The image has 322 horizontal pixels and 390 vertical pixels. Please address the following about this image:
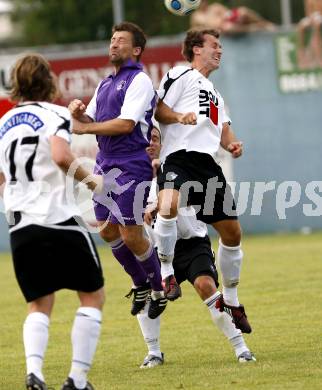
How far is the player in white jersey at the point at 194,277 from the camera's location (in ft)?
29.9

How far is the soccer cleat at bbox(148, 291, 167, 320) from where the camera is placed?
30.6ft

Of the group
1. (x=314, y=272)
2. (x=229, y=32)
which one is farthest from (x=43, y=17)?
(x=314, y=272)

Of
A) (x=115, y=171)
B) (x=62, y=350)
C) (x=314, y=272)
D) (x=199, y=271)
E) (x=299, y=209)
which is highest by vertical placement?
(x=115, y=171)

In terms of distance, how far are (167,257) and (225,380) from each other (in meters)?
1.49

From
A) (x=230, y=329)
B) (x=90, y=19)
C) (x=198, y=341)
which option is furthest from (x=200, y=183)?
(x=90, y=19)

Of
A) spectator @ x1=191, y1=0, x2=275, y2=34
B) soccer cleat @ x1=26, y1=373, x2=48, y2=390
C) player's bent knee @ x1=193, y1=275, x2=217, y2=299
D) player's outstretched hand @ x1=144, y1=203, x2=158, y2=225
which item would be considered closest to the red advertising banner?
spectator @ x1=191, y1=0, x2=275, y2=34

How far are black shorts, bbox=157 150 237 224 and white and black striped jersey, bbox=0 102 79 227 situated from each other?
2.11 meters

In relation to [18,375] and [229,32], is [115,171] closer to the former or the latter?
[18,375]

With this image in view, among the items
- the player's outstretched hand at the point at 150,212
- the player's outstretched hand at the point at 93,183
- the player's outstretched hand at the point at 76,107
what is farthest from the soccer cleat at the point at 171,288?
the player's outstretched hand at the point at 93,183

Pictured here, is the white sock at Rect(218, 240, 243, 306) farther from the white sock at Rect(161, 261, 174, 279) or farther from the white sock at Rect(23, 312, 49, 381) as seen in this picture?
the white sock at Rect(23, 312, 49, 381)

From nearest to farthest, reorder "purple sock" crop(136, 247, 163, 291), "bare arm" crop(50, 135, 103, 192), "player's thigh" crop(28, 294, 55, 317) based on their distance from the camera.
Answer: "bare arm" crop(50, 135, 103, 192), "player's thigh" crop(28, 294, 55, 317), "purple sock" crop(136, 247, 163, 291)

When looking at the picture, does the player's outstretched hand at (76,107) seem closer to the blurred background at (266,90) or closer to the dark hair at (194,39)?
the dark hair at (194,39)

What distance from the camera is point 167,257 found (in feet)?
30.9

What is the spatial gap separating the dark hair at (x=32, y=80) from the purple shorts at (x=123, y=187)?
6.57 feet
